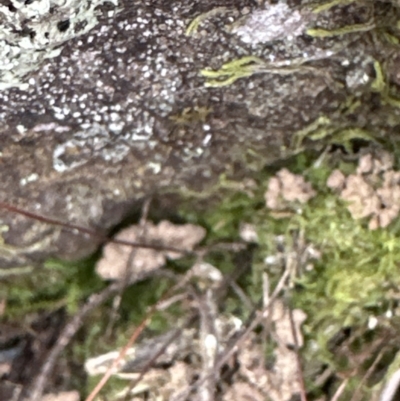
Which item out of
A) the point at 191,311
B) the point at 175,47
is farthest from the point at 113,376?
the point at 175,47

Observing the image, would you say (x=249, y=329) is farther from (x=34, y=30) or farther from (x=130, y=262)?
(x=34, y=30)

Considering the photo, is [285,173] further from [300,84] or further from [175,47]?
[175,47]

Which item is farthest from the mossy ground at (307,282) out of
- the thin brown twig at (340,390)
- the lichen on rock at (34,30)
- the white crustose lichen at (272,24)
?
the lichen on rock at (34,30)

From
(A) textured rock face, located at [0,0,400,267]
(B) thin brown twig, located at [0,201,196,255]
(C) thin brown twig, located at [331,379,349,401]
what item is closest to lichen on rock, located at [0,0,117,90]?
(A) textured rock face, located at [0,0,400,267]

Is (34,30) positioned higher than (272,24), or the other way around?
(34,30)

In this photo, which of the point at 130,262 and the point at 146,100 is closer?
the point at 146,100

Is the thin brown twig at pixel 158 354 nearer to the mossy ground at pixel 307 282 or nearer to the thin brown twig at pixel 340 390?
the mossy ground at pixel 307 282

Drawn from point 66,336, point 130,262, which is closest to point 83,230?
point 130,262

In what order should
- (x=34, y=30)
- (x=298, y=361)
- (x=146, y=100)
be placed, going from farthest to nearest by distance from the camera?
(x=298, y=361)
(x=146, y=100)
(x=34, y=30)

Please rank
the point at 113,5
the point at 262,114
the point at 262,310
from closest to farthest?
1. the point at 113,5
2. the point at 262,114
3. the point at 262,310
